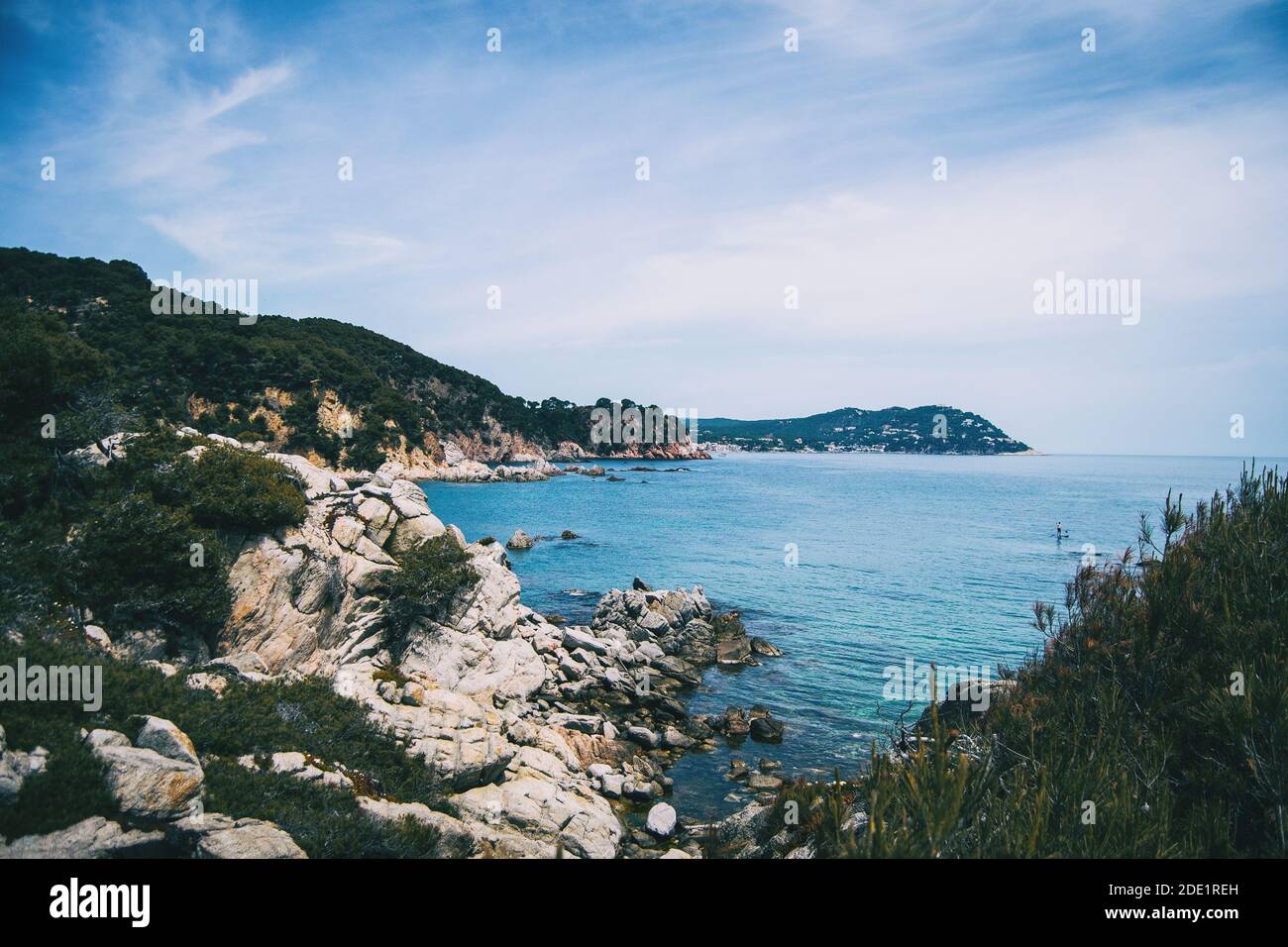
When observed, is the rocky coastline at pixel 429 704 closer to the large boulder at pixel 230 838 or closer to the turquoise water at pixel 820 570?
the large boulder at pixel 230 838

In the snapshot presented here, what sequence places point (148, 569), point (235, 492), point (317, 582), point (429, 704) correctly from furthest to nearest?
point (317, 582) < point (235, 492) < point (429, 704) < point (148, 569)

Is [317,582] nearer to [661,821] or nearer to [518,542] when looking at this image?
[661,821]

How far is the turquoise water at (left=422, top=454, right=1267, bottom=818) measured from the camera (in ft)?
77.9

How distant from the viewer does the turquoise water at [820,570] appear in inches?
934

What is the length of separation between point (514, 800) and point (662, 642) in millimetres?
16747

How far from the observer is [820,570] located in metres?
47.5

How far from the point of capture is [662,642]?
99.1 ft

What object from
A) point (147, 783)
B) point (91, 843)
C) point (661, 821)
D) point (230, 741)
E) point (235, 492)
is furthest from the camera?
point (235, 492)

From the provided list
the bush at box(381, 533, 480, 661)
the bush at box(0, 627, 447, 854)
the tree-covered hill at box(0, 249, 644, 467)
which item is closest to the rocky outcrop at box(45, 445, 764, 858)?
the bush at box(381, 533, 480, 661)

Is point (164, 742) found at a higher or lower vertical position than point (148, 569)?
lower

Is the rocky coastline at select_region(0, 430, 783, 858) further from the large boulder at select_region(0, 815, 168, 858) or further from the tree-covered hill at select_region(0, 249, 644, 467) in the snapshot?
the tree-covered hill at select_region(0, 249, 644, 467)

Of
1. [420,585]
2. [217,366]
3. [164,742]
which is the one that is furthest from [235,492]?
[217,366]
